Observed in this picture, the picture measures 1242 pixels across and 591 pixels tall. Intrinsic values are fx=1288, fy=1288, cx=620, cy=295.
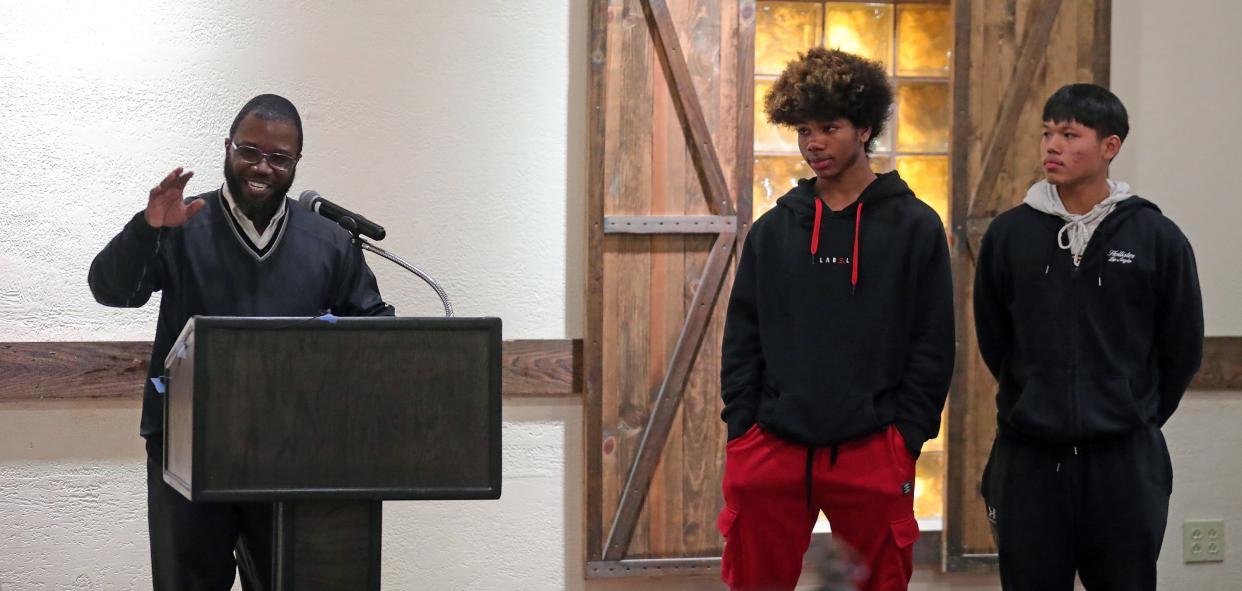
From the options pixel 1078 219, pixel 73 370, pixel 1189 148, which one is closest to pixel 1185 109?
pixel 1189 148

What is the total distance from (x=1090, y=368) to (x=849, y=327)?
0.56m

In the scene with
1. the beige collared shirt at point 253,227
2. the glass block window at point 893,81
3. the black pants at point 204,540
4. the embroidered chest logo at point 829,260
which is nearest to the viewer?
the black pants at point 204,540

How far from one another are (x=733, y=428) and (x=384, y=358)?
41.6 inches

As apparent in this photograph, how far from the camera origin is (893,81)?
4594mm

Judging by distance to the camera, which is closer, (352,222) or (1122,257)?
(352,222)

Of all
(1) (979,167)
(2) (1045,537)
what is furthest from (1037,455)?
(1) (979,167)

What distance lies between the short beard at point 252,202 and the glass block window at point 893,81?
211 centimetres

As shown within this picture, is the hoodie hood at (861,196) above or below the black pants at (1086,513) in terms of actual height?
above

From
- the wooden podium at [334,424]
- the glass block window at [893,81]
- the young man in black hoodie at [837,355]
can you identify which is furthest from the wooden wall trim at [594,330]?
the wooden podium at [334,424]

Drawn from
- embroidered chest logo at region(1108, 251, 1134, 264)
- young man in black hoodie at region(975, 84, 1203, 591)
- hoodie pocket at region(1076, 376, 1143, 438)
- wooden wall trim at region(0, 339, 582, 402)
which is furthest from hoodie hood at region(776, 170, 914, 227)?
wooden wall trim at region(0, 339, 582, 402)

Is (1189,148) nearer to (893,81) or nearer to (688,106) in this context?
(893,81)

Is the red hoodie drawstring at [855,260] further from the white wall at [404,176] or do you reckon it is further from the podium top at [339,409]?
the white wall at [404,176]

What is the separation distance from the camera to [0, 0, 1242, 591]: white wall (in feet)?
12.5

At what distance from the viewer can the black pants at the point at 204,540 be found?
101 inches
